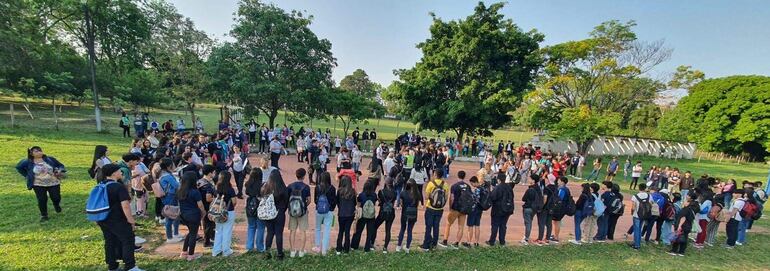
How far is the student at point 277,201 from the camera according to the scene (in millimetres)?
5285

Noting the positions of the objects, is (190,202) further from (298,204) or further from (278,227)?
(298,204)

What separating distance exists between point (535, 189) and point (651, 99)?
25.2m

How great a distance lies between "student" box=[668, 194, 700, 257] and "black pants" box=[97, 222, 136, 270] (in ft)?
31.7

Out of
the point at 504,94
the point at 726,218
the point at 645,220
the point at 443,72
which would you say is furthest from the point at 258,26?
the point at 726,218

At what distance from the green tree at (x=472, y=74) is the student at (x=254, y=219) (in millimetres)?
16233

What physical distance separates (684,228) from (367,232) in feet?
21.0

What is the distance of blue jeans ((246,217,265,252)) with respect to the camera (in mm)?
5652

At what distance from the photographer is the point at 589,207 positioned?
7297mm

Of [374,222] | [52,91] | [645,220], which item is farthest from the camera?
[52,91]

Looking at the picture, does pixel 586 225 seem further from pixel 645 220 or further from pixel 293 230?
pixel 293 230

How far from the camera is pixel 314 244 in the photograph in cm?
645

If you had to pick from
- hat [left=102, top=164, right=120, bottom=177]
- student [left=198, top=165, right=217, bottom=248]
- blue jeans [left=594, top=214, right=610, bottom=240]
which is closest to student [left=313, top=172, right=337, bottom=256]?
student [left=198, top=165, right=217, bottom=248]

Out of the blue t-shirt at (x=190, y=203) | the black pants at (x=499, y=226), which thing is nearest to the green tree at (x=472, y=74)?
the black pants at (x=499, y=226)

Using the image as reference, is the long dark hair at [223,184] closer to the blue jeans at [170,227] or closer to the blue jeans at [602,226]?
the blue jeans at [170,227]
